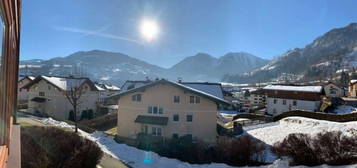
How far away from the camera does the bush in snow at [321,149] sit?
Answer: 7.95 metres

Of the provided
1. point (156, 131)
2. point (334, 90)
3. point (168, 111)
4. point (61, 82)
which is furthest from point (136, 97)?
point (334, 90)

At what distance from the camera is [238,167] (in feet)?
46.5

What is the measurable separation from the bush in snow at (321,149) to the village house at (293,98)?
113 feet

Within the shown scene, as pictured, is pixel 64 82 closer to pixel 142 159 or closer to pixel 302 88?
pixel 142 159

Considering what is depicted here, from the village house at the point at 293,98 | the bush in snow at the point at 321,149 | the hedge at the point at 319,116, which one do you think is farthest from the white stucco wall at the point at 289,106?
the bush in snow at the point at 321,149

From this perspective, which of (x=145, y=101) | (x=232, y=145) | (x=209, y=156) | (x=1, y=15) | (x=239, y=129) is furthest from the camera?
(x=239, y=129)

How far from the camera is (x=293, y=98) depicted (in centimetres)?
4147

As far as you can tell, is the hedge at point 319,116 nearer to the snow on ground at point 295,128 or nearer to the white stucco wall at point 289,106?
the snow on ground at point 295,128

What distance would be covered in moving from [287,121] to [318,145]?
2100 cm

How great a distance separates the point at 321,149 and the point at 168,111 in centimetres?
1618

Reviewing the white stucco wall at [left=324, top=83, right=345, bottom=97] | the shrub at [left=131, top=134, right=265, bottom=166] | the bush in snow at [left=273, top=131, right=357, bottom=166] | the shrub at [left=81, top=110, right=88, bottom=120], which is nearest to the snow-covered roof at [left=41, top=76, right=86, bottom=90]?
the shrub at [left=81, top=110, right=88, bottom=120]

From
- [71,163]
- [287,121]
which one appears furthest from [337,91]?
[71,163]

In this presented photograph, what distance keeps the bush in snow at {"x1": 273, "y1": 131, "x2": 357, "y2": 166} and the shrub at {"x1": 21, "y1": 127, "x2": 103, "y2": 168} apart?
8589mm

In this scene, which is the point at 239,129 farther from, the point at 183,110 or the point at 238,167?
the point at 238,167
